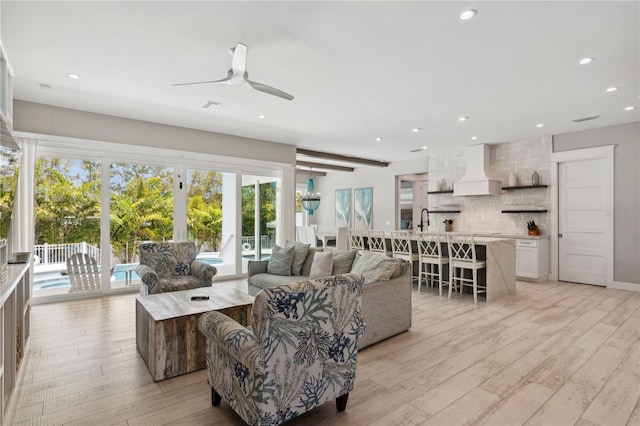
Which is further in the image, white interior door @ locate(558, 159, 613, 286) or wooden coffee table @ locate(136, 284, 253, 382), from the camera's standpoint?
white interior door @ locate(558, 159, 613, 286)

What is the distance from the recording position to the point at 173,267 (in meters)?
4.45

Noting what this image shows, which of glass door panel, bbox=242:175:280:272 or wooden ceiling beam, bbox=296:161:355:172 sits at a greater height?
wooden ceiling beam, bbox=296:161:355:172

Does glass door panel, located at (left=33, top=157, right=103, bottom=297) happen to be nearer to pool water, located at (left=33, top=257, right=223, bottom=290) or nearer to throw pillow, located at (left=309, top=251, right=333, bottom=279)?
pool water, located at (left=33, top=257, right=223, bottom=290)

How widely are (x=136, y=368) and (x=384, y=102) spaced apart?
13.2 feet

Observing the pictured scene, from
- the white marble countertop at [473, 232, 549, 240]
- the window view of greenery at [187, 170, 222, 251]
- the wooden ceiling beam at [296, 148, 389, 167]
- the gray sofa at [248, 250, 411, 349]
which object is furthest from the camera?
the wooden ceiling beam at [296, 148, 389, 167]

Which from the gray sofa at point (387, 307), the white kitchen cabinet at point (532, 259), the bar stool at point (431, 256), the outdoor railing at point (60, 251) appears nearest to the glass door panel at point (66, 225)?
the outdoor railing at point (60, 251)

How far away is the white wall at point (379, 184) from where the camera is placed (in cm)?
922

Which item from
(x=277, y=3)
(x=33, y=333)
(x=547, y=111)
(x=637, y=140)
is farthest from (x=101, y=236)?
(x=637, y=140)

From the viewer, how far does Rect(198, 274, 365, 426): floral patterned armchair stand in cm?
172

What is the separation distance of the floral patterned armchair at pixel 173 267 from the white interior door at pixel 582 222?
20.1 ft

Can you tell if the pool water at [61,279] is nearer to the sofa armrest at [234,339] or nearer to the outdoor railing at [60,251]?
the outdoor railing at [60,251]

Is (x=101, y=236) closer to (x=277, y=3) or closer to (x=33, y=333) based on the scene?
(x=33, y=333)

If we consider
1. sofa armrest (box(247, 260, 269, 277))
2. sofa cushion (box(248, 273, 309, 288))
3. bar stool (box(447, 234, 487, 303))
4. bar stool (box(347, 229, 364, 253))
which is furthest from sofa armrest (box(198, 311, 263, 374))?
bar stool (box(347, 229, 364, 253))

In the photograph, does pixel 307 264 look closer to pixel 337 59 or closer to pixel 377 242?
pixel 377 242
